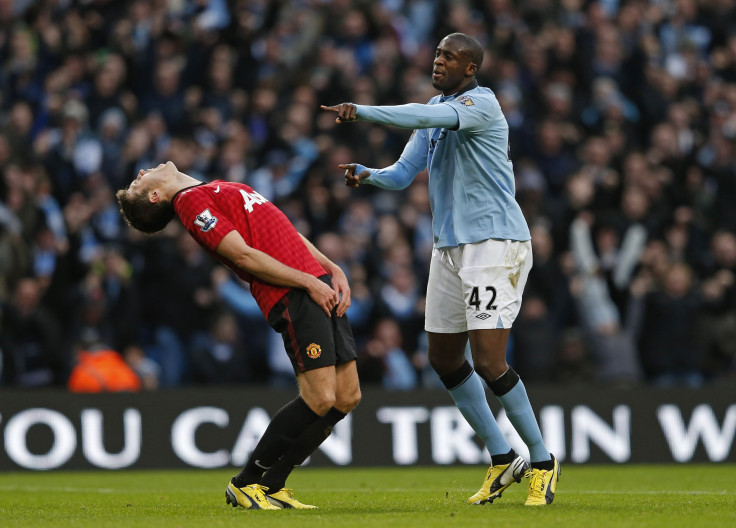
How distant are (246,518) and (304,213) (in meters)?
7.86

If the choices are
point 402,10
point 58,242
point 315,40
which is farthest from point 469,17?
point 58,242

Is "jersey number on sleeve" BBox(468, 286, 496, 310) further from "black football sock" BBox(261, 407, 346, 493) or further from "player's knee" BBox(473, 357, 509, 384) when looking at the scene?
"black football sock" BBox(261, 407, 346, 493)

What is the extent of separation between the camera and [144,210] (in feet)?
23.5

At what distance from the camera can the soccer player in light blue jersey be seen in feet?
23.5

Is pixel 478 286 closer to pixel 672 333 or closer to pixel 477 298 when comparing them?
pixel 477 298

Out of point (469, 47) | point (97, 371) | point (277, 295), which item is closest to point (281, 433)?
point (277, 295)

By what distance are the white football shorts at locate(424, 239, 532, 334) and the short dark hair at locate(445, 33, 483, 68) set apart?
1.09 m

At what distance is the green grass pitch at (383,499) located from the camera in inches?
250

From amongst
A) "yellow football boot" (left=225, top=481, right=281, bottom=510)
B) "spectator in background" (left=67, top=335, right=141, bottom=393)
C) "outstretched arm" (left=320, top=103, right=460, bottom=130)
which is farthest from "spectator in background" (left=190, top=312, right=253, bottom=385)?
"outstretched arm" (left=320, top=103, right=460, bottom=130)

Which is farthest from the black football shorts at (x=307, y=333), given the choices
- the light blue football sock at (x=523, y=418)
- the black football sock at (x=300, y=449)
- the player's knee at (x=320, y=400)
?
the light blue football sock at (x=523, y=418)

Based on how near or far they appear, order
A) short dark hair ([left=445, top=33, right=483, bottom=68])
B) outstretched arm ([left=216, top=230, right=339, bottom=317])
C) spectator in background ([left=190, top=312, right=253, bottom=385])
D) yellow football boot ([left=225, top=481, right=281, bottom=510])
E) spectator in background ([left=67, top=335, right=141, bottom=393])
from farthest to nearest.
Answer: spectator in background ([left=190, top=312, right=253, bottom=385]) → spectator in background ([left=67, top=335, right=141, bottom=393]) → short dark hair ([left=445, top=33, right=483, bottom=68]) → yellow football boot ([left=225, top=481, right=281, bottom=510]) → outstretched arm ([left=216, top=230, right=339, bottom=317])

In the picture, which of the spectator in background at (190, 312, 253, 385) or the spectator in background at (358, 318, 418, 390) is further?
the spectator in background at (358, 318, 418, 390)

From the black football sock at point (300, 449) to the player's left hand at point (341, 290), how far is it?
1.91 feet

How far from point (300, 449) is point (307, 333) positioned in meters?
0.73
